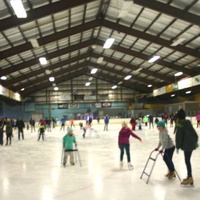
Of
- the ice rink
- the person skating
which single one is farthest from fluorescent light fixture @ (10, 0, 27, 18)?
the person skating

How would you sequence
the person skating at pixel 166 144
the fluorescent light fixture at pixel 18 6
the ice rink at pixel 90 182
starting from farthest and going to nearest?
the fluorescent light fixture at pixel 18 6 < the person skating at pixel 166 144 < the ice rink at pixel 90 182

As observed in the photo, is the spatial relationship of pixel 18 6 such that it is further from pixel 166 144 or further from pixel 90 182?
pixel 166 144

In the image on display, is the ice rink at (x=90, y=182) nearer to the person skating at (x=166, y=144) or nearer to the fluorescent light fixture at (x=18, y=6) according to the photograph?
the person skating at (x=166, y=144)

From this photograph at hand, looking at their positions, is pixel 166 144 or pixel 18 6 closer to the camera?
pixel 166 144

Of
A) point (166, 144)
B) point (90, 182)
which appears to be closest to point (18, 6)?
point (90, 182)

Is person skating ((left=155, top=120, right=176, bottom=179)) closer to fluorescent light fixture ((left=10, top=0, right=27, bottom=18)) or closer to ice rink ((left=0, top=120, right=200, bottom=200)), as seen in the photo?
ice rink ((left=0, top=120, right=200, bottom=200))

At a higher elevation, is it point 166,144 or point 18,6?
point 18,6

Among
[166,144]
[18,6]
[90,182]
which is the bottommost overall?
[90,182]

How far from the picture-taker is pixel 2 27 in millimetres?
13617

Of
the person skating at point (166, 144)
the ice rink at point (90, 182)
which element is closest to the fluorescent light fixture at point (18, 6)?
the ice rink at point (90, 182)

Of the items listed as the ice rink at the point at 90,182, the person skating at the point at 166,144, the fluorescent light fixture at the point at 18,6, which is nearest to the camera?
the ice rink at the point at 90,182

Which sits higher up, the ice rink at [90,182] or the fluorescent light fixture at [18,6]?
the fluorescent light fixture at [18,6]

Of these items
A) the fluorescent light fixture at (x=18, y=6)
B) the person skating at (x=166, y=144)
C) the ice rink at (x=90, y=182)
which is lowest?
the ice rink at (x=90, y=182)

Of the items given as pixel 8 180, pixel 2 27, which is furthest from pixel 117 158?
pixel 2 27
